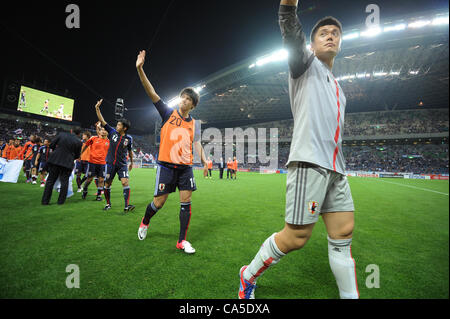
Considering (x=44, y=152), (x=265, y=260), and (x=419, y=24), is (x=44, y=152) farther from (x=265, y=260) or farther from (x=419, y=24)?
(x=419, y=24)

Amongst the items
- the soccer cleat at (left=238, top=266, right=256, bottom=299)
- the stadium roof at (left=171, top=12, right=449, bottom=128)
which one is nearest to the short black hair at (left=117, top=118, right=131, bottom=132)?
the soccer cleat at (left=238, top=266, right=256, bottom=299)

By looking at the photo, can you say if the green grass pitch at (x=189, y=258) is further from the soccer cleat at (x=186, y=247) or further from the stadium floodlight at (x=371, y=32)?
the stadium floodlight at (x=371, y=32)

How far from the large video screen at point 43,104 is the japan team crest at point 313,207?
39641 millimetres

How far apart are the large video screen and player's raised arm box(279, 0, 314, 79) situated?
129ft

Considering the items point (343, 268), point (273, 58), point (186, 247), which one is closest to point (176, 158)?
point (186, 247)

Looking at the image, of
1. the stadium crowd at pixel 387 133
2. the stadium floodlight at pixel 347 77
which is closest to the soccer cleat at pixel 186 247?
the stadium crowd at pixel 387 133

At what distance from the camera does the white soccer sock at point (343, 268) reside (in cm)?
136

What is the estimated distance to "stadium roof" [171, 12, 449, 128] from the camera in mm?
18062

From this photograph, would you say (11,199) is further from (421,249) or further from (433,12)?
(433,12)

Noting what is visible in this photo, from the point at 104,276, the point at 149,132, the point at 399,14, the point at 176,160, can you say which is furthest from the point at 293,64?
the point at 149,132

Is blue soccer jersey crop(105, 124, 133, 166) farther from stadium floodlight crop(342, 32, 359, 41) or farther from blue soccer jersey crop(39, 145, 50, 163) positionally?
stadium floodlight crop(342, 32, 359, 41)

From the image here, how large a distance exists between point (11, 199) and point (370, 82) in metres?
36.4

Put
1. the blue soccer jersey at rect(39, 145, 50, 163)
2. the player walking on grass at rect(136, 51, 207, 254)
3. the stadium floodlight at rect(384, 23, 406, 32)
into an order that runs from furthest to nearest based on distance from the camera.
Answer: the stadium floodlight at rect(384, 23, 406, 32) < the blue soccer jersey at rect(39, 145, 50, 163) < the player walking on grass at rect(136, 51, 207, 254)

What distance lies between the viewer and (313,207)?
1344 millimetres
